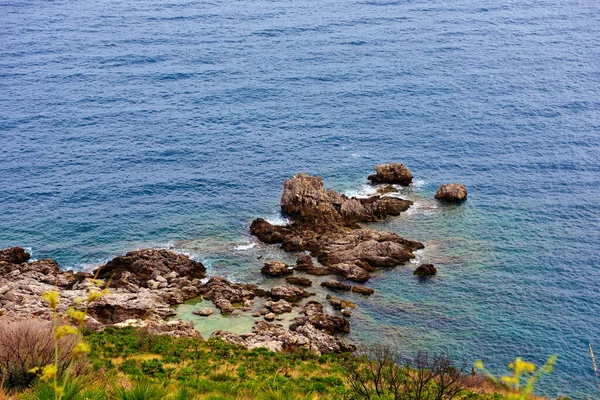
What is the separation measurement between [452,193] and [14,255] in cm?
5355

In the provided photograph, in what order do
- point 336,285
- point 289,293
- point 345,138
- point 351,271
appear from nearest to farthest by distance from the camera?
point 289,293, point 336,285, point 351,271, point 345,138

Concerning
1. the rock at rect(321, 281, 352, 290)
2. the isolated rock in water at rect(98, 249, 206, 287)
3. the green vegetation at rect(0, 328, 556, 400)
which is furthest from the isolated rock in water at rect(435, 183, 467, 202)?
the green vegetation at rect(0, 328, 556, 400)

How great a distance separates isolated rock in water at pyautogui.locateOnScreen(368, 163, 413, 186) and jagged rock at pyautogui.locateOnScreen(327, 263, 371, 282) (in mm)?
21974

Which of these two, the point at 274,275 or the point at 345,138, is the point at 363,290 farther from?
the point at 345,138

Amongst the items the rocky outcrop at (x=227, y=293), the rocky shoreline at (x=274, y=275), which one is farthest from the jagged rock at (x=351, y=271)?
the rocky outcrop at (x=227, y=293)

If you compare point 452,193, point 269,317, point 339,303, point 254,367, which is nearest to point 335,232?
point 339,303

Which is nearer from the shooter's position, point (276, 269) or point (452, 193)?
point (276, 269)

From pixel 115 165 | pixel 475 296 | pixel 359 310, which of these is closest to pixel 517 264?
pixel 475 296

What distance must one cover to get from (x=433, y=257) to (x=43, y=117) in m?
70.7

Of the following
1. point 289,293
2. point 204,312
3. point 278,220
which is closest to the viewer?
point 204,312

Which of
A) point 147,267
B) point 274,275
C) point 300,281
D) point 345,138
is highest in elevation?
point 345,138

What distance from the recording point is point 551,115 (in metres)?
113

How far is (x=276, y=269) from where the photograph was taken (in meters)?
74.7

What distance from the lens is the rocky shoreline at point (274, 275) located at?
6300 centimetres
